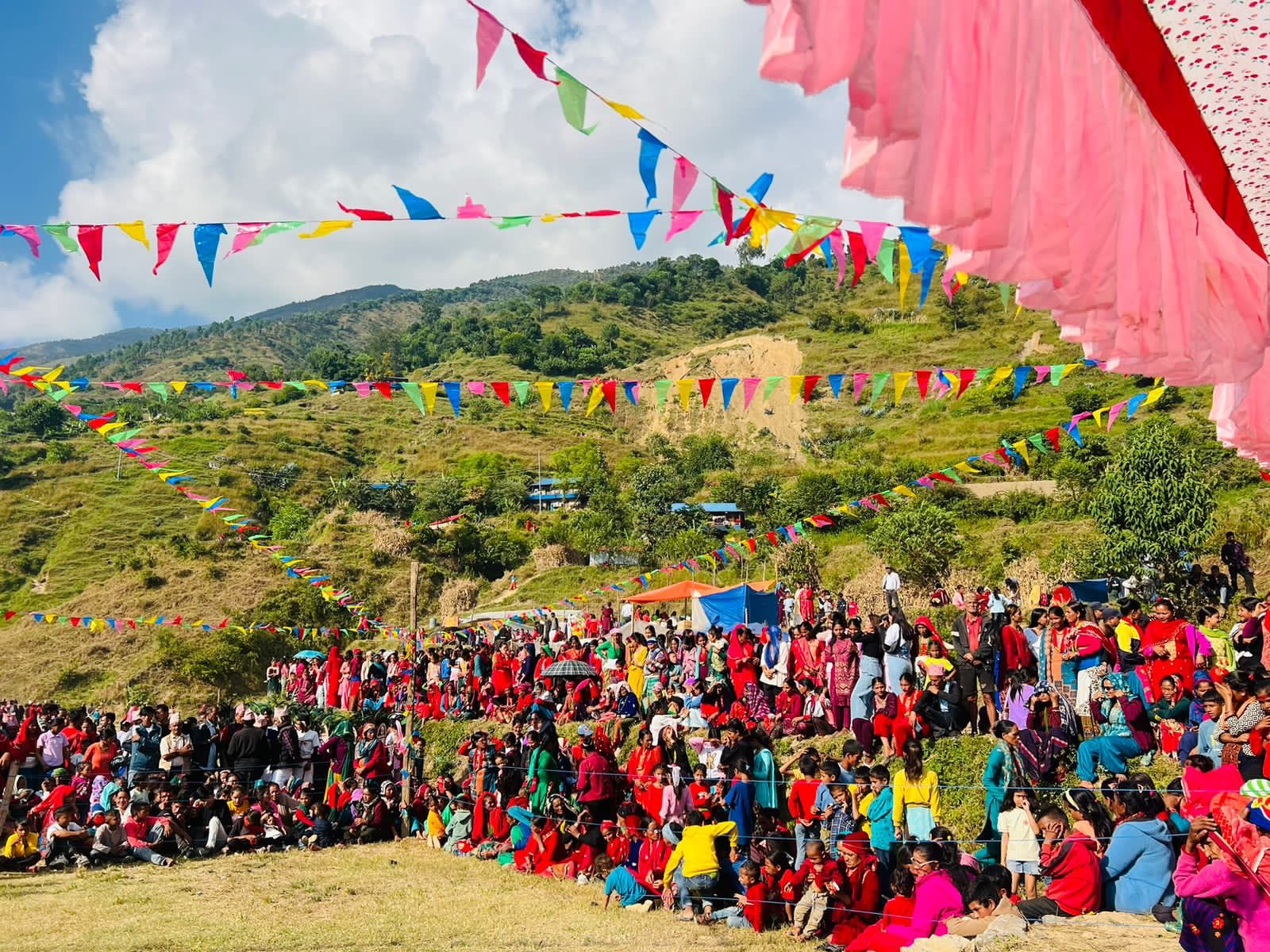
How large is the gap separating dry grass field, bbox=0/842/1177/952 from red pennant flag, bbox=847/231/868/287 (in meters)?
4.55

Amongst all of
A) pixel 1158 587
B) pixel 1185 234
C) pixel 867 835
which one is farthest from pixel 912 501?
pixel 1185 234

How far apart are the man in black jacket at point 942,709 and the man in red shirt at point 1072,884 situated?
301 centimetres

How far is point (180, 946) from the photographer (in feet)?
26.5

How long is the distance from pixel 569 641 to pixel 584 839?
21.6ft

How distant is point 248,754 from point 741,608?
879cm

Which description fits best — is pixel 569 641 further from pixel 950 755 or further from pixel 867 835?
pixel 867 835

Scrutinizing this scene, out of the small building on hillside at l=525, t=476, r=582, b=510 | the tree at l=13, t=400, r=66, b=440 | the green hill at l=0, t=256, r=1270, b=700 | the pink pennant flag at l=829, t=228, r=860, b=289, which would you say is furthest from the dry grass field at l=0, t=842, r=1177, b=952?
the tree at l=13, t=400, r=66, b=440

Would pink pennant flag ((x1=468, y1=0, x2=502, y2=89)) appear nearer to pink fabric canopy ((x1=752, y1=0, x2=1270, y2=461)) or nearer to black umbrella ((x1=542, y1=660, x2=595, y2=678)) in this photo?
pink fabric canopy ((x1=752, y1=0, x2=1270, y2=461))

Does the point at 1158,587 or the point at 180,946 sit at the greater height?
the point at 1158,587

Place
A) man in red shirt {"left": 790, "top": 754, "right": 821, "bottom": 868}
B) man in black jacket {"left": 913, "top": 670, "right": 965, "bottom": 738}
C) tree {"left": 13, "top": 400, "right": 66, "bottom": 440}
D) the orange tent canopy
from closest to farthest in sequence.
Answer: man in red shirt {"left": 790, "top": 754, "right": 821, "bottom": 868}
man in black jacket {"left": 913, "top": 670, "right": 965, "bottom": 738}
the orange tent canopy
tree {"left": 13, "top": 400, "right": 66, "bottom": 440}

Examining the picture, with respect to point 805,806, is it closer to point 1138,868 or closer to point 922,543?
point 1138,868

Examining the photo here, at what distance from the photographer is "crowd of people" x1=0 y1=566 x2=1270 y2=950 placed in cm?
651

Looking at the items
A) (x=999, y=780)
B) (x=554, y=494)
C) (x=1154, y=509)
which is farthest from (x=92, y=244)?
(x=554, y=494)

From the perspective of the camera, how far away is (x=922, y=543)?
3450cm
